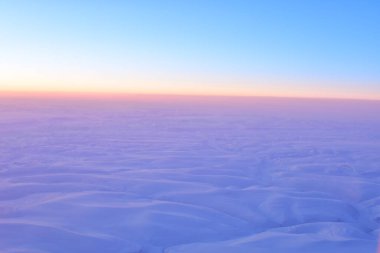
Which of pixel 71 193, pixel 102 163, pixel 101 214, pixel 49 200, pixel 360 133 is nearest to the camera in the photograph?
pixel 101 214

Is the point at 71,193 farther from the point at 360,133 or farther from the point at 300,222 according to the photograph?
the point at 360,133

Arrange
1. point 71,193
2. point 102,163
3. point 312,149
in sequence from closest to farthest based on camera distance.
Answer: point 71,193
point 102,163
point 312,149

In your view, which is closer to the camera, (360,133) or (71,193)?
(71,193)

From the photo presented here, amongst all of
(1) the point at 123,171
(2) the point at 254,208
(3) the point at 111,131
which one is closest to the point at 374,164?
(2) the point at 254,208

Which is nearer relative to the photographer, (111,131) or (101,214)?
(101,214)

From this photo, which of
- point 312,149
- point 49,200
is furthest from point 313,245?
point 312,149

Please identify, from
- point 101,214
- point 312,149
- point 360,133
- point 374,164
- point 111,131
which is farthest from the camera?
point 360,133

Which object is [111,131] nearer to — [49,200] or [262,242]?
[49,200]

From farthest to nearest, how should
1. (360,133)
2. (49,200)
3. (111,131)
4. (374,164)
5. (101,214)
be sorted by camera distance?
(360,133) < (111,131) < (374,164) < (49,200) < (101,214)
